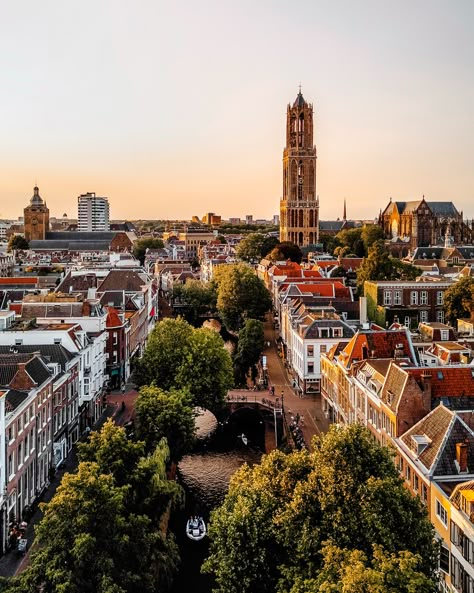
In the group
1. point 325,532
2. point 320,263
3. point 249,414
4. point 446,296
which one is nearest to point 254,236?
point 320,263

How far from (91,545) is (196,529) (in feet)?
52.6

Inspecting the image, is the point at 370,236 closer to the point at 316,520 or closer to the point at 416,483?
the point at 416,483

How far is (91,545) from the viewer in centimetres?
2648

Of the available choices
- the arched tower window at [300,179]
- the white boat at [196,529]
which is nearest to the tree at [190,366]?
the white boat at [196,529]

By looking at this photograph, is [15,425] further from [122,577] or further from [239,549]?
[239,549]

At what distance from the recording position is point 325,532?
83.1 ft

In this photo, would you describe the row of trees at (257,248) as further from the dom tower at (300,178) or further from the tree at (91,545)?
the tree at (91,545)

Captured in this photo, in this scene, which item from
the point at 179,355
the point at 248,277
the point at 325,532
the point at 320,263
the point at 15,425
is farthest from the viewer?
the point at 320,263

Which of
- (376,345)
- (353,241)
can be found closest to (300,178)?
(353,241)

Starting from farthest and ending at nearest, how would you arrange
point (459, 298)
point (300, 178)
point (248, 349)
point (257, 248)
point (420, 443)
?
point (300, 178) < point (257, 248) < point (459, 298) < point (248, 349) < point (420, 443)

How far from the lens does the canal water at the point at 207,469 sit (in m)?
37.9

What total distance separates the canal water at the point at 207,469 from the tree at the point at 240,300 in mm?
38014

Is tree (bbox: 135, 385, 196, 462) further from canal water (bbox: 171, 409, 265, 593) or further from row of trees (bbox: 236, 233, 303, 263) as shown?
row of trees (bbox: 236, 233, 303, 263)

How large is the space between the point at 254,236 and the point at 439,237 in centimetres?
5283
